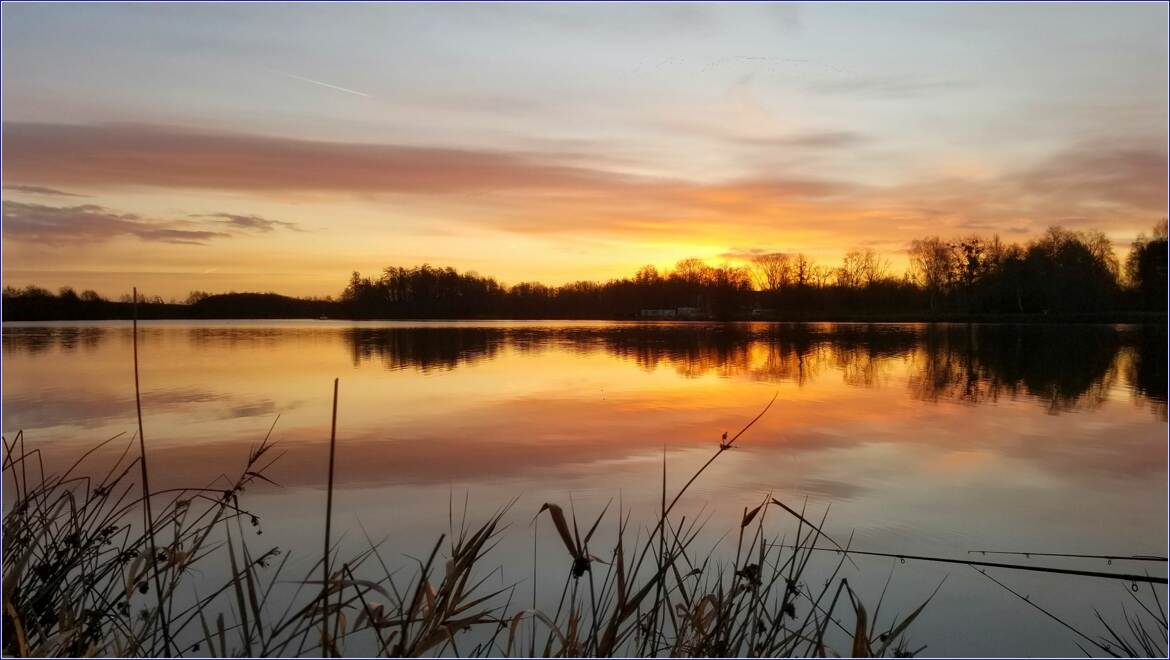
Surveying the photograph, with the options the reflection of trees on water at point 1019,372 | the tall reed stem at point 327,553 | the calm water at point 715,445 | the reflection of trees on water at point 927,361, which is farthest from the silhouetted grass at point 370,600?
the reflection of trees on water at point 927,361

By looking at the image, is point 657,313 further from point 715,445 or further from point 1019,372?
point 715,445

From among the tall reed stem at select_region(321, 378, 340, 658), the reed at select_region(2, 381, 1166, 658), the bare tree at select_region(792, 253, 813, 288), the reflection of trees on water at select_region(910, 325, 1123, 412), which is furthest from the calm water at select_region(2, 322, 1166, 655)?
the bare tree at select_region(792, 253, 813, 288)

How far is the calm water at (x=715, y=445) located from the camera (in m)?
4.75

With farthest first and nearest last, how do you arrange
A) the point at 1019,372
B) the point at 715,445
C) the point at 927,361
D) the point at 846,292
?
the point at 846,292 → the point at 927,361 → the point at 1019,372 → the point at 715,445

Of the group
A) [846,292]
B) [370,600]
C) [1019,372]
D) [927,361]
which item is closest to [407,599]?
[370,600]

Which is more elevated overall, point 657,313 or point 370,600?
point 657,313

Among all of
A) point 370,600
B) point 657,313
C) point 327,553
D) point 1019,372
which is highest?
point 657,313

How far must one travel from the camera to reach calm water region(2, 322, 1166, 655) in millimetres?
4746

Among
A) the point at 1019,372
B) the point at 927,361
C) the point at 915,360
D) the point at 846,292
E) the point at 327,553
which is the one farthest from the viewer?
the point at 846,292

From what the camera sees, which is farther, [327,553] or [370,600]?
[370,600]

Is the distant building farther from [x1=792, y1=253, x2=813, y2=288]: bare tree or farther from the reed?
the reed

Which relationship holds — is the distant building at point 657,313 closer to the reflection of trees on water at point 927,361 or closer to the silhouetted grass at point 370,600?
the reflection of trees on water at point 927,361

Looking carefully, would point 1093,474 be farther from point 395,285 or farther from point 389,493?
point 395,285

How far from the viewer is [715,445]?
7.82 meters
